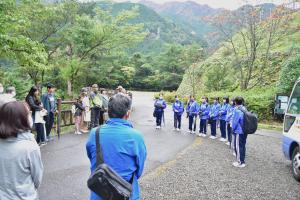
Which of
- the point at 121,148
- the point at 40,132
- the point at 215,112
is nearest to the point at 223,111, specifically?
the point at 215,112

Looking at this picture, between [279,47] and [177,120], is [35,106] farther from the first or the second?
[279,47]

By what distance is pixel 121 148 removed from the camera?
3076mm

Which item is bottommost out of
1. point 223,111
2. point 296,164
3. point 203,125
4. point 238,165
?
point 238,165

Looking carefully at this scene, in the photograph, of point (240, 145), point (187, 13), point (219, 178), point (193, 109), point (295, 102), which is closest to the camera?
point (219, 178)

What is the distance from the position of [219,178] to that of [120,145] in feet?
15.9

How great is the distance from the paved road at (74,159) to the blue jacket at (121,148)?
310 centimetres

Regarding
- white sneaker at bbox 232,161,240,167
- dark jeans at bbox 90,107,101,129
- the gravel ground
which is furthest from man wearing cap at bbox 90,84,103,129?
white sneaker at bbox 232,161,240,167

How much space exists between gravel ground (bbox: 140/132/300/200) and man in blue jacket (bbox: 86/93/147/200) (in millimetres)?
3039

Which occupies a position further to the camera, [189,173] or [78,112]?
[78,112]

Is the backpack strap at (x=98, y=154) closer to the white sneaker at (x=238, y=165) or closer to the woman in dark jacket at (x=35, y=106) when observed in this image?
the white sneaker at (x=238, y=165)

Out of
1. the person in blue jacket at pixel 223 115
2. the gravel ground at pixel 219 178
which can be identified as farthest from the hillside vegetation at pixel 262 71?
the gravel ground at pixel 219 178

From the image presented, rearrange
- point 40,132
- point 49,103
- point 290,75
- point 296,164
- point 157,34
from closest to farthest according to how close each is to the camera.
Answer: point 296,164, point 40,132, point 49,103, point 290,75, point 157,34

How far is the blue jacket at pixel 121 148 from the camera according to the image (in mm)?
3080

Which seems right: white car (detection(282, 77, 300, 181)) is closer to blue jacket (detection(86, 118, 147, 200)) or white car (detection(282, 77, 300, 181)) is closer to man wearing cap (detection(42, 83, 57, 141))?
blue jacket (detection(86, 118, 147, 200))
